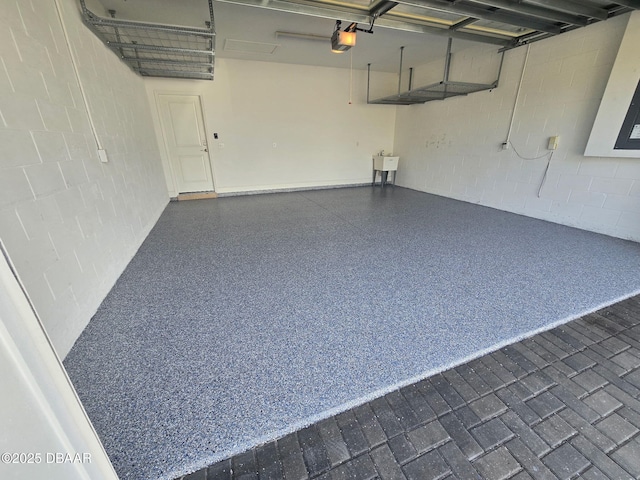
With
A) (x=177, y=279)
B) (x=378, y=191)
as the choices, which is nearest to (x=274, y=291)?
(x=177, y=279)

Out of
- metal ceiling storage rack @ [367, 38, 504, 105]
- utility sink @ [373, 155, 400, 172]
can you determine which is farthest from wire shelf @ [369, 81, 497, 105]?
utility sink @ [373, 155, 400, 172]

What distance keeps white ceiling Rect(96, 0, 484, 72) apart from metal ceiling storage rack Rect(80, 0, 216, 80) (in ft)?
0.77

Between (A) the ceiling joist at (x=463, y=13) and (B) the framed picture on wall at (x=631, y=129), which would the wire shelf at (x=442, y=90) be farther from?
(B) the framed picture on wall at (x=631, y=129)

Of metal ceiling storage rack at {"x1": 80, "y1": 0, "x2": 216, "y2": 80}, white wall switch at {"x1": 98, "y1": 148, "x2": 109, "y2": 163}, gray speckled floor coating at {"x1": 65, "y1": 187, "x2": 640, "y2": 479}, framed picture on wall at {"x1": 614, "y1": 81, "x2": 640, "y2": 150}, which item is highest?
metal ceiling storage rack at {"x1": 80, "y1": 0, "x2": 216, "y2": 80}

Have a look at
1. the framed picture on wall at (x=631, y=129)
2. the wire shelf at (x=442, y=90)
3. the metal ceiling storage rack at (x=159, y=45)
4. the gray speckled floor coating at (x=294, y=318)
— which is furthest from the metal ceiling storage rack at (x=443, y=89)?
the metal ceiling storage rack at (x=159, y=45)

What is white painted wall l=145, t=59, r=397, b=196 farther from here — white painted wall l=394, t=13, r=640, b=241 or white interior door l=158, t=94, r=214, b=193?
white painted wall l=394, t=13, r=640, b=241

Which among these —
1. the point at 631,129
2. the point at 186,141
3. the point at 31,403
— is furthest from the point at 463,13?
the point at 186,141

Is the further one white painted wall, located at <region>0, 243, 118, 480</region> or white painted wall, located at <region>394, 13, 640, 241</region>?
white painted wall, located at <region>394, 13, 640, 241</region>

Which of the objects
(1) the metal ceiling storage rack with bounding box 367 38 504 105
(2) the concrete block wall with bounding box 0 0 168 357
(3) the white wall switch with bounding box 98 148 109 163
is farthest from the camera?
(1) the metal ceiling storage rack with bounding box 367 38 504 105

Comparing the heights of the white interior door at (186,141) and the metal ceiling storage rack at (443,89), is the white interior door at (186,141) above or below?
below

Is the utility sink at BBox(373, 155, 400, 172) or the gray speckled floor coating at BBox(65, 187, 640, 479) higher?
the utility sink at BBox(373, 155, 400, 172)

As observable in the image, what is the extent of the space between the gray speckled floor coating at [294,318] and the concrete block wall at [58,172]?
0.27 m

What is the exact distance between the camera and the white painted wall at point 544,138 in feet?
10.4

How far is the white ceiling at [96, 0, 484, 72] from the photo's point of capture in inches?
125
